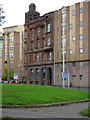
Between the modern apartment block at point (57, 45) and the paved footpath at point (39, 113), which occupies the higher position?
the modern apartment block at point (57, 45)

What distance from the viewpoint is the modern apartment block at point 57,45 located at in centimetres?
6394

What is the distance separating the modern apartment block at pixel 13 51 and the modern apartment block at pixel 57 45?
3049cm

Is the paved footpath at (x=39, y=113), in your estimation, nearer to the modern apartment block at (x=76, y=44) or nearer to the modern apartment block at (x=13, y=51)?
the modern apartment block at (x=76, y=44)

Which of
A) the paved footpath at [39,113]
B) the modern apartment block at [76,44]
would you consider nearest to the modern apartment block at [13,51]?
the modern apartment block at [76,44]

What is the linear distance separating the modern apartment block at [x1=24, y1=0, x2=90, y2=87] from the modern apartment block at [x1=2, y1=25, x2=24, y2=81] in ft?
100

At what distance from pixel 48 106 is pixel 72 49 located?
4650 cm

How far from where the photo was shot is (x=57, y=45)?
72.2 metres

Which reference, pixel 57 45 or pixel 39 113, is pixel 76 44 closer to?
pixel 57 45

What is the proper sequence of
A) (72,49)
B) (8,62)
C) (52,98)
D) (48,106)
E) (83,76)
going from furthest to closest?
(8,62) → (72,49) → (83,76) → (52,98) → (48,106)

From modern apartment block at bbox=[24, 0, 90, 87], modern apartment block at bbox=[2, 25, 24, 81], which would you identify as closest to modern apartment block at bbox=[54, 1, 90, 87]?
modern apartment block at bbox=[24, 0, 90, 87]

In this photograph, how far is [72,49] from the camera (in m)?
66.9

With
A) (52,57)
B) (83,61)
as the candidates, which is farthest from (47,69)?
(83,61)

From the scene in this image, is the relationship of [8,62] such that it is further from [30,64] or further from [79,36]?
[79,36]

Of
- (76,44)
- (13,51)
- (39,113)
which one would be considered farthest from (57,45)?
(39,113)
